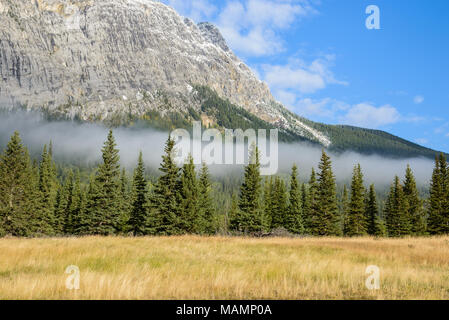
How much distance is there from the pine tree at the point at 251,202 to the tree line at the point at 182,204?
178 mm

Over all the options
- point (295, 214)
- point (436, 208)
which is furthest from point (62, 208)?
point (436, 208)

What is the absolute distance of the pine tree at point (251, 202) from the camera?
188ft

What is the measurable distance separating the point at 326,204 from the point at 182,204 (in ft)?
95.0

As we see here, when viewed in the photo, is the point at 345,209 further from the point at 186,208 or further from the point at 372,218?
the point at 186,208

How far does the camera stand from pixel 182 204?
160ft

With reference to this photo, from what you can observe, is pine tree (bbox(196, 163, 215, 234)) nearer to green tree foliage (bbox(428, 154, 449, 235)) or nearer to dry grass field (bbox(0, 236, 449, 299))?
green tree foliage (bbox(428, 154, 449, 235))

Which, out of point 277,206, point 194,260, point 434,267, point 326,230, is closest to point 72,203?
point 277,206

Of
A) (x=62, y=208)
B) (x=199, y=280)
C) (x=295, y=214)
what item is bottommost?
(x=295, y=214)

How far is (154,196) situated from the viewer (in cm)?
4975

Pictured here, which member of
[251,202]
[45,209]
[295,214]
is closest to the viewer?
[251,202]

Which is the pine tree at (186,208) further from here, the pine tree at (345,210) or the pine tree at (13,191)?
the pine tree at (345,210)

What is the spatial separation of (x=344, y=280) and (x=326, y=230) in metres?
55.5

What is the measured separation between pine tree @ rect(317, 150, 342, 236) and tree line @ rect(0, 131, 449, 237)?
0.18 metres
